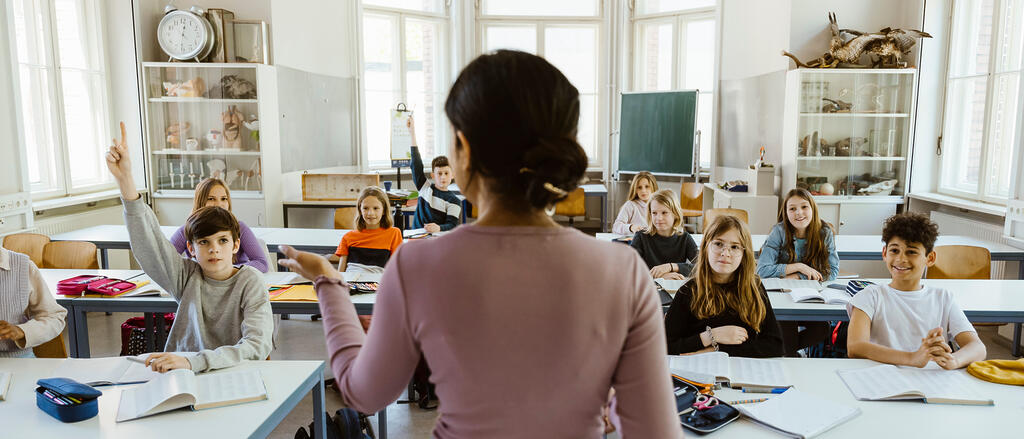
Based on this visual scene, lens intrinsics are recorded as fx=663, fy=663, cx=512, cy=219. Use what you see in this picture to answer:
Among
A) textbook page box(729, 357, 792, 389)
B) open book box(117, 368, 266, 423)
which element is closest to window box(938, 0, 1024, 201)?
textbook page box(729, 357, 792, 389)

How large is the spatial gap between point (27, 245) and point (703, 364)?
153 inches

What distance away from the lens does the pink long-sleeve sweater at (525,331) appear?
2.62 feet

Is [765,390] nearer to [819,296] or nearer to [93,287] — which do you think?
[819,296]

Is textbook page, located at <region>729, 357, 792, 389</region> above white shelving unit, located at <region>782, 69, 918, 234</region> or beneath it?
beneath

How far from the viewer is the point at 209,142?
5.85 m

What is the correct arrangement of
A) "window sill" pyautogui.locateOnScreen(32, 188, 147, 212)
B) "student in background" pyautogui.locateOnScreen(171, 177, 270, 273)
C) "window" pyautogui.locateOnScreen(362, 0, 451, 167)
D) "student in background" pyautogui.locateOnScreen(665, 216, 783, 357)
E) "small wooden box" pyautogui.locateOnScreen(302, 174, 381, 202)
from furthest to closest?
"window" pyautogui.locateOnScreen(362, 0, 451, 167)
"small wooden box" pyautogui.locateOnScreen(302, 174, 381, 202)
"window sill" pyautogui.locateOnScreen(32, 188, 147, 212)
"student in background" pyautogui.locateOnScreen(171, 177, 270, 273)
"student in background" pyautogui.locateOnScreen(665, 216, 783, 357)

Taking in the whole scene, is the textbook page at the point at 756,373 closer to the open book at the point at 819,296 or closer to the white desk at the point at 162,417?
the open book at the point at 819,296

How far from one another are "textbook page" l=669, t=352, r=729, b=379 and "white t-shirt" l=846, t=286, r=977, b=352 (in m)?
0.61

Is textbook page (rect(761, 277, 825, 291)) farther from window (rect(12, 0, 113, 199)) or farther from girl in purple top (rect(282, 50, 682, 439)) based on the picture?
window (rect(12, 0, 113, 199))

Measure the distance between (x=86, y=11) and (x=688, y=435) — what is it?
229 inches

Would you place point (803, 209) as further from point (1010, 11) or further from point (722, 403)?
point (1010, 11)

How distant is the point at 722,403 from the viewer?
176cm

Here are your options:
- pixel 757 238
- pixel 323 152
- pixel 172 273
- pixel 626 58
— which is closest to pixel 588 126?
pixel 626 58

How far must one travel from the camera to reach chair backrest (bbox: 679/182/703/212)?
23.5 ft
